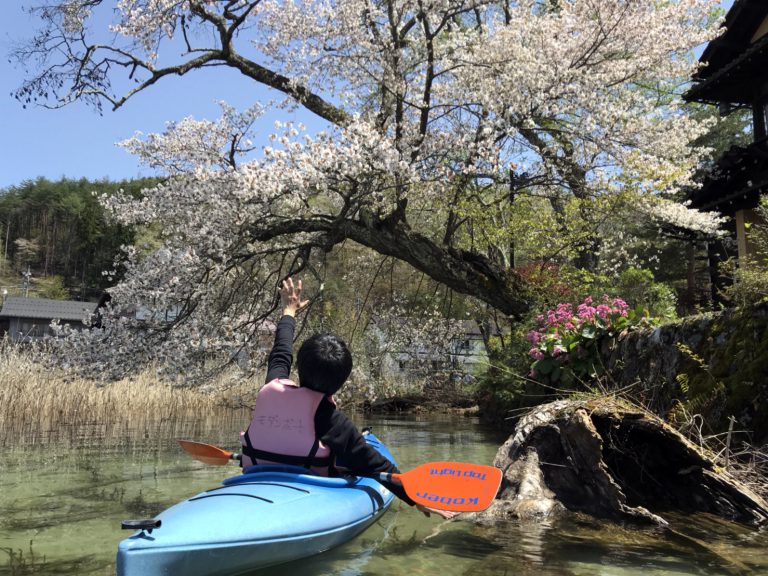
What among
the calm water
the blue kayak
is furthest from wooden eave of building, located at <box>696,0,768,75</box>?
the blue kayak

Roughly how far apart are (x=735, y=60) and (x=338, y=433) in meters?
11.7

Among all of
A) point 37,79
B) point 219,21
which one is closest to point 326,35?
point 219,21

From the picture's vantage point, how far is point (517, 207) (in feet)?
38.3

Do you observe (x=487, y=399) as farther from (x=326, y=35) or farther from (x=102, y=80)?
(x=102, y=80)

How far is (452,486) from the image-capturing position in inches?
158

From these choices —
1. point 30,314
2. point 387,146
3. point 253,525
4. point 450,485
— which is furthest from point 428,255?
point 30,314

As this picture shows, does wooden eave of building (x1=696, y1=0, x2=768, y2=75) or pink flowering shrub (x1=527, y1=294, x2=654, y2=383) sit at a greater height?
wooden eave of building (x1=696, y1=0, x2=768, y2=75)

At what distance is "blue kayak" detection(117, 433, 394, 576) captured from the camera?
268 cm

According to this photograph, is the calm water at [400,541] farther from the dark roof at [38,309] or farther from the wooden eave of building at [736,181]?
the dark roof at [38,309]

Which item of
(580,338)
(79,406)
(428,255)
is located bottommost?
(79,406)

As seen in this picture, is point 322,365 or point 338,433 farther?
point 338,433

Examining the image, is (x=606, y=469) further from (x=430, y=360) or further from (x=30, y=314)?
(x=30, y=314)

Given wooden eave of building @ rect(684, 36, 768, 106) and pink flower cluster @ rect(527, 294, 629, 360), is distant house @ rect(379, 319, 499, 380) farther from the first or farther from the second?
wooden eave of building @ rect(684, 36, 768, 106)

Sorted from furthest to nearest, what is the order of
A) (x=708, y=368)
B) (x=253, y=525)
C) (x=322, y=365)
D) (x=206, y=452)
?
(x=708, y=368)
(x=206, y=452)
(x=322, y=365)
(x=253, y=525)
